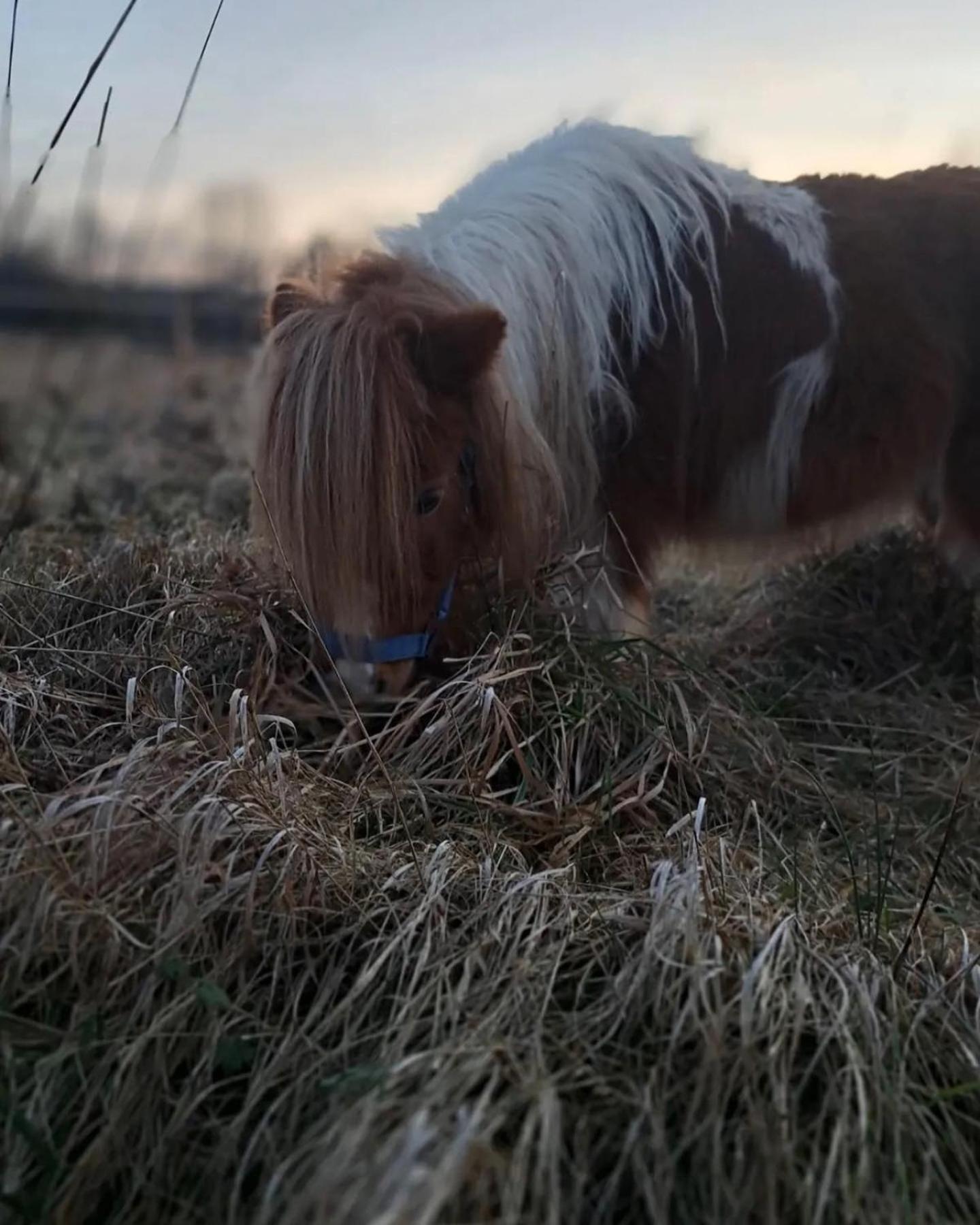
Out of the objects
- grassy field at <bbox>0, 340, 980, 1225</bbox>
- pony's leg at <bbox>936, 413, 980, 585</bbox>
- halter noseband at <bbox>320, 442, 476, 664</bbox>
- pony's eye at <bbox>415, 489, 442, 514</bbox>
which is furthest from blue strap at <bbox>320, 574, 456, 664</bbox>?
pony's leg at <bbox>936, 413, 980, 585</bbox>

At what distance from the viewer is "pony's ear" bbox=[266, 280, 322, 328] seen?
2.32 metres

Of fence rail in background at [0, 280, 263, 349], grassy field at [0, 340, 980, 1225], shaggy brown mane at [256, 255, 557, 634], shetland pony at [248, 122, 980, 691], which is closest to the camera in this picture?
grassy field at [0, 340, 980, 1225]

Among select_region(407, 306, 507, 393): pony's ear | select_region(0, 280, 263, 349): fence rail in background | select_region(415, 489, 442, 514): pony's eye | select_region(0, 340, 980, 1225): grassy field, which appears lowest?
select_region(0, 340, 980, 1225): grassy field

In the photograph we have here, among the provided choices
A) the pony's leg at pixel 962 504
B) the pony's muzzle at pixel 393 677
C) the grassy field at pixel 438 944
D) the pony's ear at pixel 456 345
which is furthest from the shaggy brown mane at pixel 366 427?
the pony's leg at pixel 962 504

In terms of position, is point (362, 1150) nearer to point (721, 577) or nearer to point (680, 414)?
point (680, 414)

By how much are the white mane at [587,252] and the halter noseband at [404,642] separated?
0.80 feet

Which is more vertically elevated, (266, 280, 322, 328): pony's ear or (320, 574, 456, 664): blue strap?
(266, 280, 322, 328): pony's ear

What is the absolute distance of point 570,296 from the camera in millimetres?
2572

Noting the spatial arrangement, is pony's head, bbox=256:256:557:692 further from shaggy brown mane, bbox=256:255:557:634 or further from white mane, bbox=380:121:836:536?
white mane, bbox=380:121:836:536

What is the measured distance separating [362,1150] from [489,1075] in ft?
0.61

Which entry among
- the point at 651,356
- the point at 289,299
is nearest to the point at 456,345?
the point at 289,299

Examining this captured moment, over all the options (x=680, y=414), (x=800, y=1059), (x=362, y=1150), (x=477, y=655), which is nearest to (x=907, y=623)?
(x=680, y=414)

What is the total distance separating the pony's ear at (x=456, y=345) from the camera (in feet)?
6.81

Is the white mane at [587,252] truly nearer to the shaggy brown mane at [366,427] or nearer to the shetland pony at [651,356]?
the shetland pony at [651,356]
